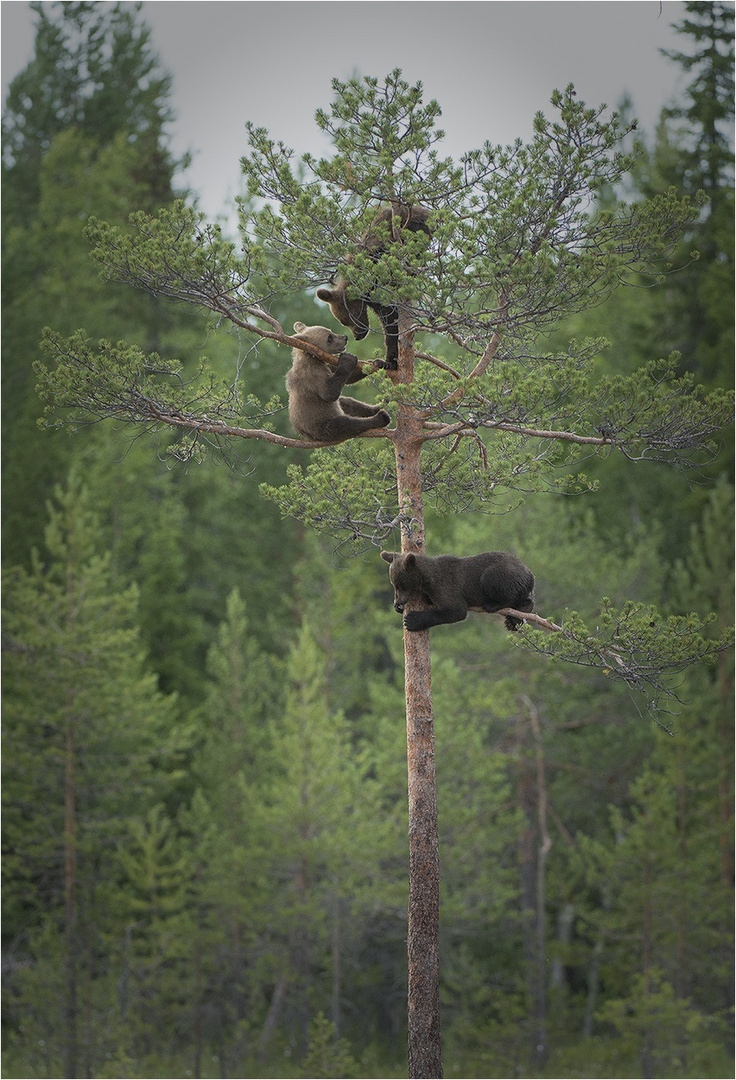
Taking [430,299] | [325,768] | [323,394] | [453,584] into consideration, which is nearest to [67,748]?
[325,768]

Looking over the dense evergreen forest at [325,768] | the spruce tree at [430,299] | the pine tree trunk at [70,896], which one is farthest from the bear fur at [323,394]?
the pine tree trunk at [70,896]

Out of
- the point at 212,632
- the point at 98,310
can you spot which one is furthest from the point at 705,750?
the point at 98,310

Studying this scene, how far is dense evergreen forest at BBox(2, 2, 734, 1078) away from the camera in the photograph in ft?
52.3

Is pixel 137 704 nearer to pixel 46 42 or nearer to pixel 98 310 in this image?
pixel 98 310

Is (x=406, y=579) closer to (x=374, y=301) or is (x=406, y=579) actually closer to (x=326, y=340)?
(x=326, y=340)

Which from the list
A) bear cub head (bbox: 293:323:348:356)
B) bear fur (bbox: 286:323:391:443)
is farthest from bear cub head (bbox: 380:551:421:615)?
bear cub head (bbox: 293:323:348:356)

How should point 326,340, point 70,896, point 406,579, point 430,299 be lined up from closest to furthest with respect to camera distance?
1. point 430,299
2. point 406,579
3. point 326,340
4. point 70,896

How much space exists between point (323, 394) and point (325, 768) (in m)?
9.95

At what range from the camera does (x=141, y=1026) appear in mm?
16453

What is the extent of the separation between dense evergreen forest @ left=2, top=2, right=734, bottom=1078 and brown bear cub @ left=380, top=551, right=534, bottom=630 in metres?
6.90

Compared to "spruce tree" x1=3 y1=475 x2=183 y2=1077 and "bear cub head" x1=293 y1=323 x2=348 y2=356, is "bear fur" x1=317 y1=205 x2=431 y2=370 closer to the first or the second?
"bear cub head" x1=293 y1=323 x2=348 y2=356

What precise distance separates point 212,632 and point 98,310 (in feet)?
21.3

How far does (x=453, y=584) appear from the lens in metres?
7.51

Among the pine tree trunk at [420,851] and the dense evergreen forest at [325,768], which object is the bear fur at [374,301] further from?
the dense evergreen forest at [325,768]
